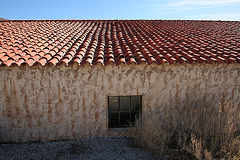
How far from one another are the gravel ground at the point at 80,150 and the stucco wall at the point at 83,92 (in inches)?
10.1

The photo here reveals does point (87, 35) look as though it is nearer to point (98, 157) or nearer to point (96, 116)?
point (96, 116)

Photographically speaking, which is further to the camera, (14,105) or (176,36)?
(176,36)

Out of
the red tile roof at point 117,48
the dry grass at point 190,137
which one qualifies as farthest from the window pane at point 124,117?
the red tile roof at point 117,48

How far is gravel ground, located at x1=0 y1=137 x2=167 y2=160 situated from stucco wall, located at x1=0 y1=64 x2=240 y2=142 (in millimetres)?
256

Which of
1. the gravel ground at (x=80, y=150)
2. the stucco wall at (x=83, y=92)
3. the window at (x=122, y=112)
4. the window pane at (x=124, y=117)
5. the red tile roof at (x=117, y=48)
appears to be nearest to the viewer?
the gravel ground at (x=80, y=150)

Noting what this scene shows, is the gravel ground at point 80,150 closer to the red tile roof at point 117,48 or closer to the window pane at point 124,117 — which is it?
the window pane at point 124,117

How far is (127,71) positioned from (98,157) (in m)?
2.52

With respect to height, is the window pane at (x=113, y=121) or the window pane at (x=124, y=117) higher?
the window pane at (x=124, y=117)

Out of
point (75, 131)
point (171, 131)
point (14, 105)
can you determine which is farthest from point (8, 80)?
point (171, 131)

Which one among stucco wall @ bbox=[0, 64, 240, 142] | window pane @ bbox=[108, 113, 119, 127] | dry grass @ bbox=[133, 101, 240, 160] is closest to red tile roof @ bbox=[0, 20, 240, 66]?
stucco wall @ bbox=[0, 64, 240, 142]

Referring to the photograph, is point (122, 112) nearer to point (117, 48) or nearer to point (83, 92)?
point (83, 92)

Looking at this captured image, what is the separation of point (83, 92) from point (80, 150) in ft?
5.36

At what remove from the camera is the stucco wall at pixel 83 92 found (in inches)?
200

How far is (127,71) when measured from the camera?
208 inches
